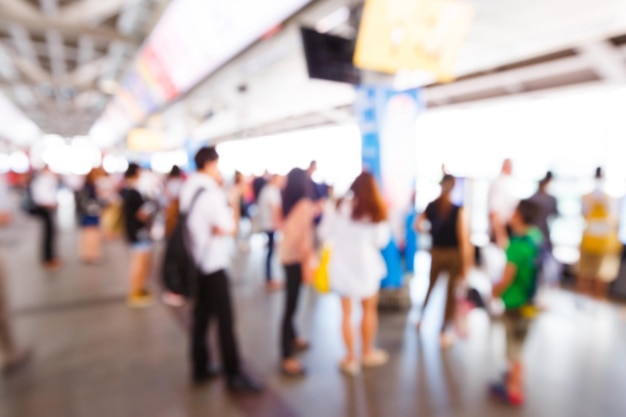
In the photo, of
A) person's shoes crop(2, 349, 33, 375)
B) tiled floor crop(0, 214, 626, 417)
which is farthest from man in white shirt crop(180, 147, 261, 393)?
person's shoes crop(2, 349, 33, 375)

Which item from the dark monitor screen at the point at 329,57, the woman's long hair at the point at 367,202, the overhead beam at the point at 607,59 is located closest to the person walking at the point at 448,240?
the woman's long hair at the point at 367,202

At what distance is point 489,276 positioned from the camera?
589 centimetres

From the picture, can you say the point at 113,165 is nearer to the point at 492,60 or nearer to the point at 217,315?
the point at 492,60

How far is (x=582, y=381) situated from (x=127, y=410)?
3283mm

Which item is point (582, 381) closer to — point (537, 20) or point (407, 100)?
point (407, 100)

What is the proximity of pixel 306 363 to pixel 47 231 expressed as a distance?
541cm

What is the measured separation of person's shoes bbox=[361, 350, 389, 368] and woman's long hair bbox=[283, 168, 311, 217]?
4.57ft

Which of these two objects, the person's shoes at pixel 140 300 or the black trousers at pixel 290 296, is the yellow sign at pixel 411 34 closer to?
the black trousers at pixel 290 296

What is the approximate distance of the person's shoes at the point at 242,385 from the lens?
2756 mm

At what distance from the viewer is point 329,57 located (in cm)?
411

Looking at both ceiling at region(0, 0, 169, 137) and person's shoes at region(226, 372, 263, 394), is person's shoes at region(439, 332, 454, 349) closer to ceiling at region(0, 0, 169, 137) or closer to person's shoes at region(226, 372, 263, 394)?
person's shoes at region(226, 372, 263, 394)

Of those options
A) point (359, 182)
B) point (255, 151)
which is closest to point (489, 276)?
point (359, 182)

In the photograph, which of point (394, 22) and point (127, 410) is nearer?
point (127, 410)

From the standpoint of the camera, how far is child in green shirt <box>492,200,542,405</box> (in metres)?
2.53
